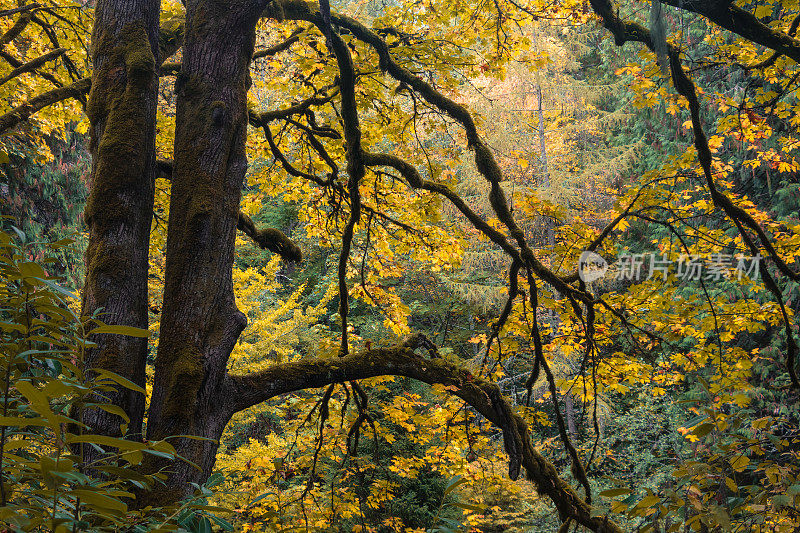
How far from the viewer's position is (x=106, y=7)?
2.70m

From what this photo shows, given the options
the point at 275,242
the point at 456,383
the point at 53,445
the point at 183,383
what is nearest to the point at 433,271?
the point at 275,242

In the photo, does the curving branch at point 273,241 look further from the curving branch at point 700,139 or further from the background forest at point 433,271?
the curving branch at point 700,139

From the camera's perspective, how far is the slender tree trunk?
222 cm

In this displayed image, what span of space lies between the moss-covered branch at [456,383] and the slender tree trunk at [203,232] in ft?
1.48

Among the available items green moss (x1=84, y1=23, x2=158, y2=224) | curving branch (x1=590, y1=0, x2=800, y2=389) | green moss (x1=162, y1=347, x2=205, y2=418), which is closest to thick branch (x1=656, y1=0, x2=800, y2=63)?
curving branch (x1=590, y1=0, x2=800, y2=389)

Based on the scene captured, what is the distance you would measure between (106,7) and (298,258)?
183 centimetres

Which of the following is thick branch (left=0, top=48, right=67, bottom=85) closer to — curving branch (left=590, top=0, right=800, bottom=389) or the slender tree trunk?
the slender tree trunk

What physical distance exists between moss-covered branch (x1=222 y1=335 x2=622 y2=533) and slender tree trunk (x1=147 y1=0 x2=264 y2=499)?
0.45 metres

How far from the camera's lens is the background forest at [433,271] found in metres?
0.95

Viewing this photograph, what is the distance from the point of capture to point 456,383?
301 cm

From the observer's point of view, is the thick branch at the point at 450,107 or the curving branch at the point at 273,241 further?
the curving branch at the point at 273,241

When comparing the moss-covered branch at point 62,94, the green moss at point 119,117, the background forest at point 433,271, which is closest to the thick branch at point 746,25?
the background forest at point 433,271

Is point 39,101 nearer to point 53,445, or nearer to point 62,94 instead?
point 62,94

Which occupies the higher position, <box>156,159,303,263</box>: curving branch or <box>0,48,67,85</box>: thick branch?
<box>0,48,67,85</box>: thick branch
